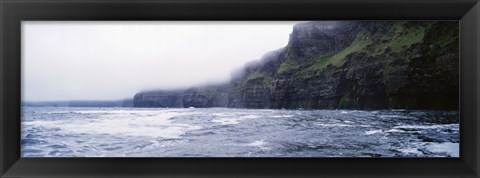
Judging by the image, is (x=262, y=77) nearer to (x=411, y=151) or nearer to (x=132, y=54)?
(x=132, y=54)

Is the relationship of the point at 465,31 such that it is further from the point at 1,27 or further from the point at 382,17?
the point at 1,27

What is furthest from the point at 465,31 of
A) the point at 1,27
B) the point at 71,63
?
the point at 1,27

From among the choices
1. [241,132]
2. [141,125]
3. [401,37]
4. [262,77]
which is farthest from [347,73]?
[141,125]

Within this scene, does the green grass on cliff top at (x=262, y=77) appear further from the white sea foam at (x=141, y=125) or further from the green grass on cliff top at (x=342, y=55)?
the white sea foam at (x=141, y=125)

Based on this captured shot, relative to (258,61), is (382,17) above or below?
above

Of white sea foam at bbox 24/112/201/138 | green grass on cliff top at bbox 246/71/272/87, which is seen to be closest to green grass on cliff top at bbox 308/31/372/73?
green grass on cliff top at bbox 246/71/272/87

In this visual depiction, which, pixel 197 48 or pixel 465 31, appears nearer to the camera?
pixel 465 31
